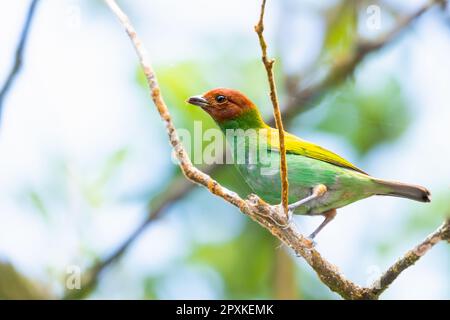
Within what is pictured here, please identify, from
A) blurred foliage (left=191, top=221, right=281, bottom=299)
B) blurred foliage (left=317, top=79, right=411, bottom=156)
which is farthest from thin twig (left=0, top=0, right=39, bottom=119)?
blurred foliage (left=317, top=79, right=411, bottom=156)

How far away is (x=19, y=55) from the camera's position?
485 centimetres

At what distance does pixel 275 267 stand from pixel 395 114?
10.4 ft

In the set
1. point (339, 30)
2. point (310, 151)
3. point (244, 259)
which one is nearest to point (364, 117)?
point (339, 30)

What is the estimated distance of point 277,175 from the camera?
5.39m

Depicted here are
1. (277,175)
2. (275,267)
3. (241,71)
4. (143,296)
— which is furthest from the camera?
(241,71)

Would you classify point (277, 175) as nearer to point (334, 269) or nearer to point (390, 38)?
point (334, 269)

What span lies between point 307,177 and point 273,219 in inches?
45.0

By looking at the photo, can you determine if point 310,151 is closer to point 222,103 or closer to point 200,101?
point 222,103

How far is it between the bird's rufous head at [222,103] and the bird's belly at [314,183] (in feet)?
1.93

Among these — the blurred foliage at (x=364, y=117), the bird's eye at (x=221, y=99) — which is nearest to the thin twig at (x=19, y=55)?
the bird's eye at (x=221, y=99)

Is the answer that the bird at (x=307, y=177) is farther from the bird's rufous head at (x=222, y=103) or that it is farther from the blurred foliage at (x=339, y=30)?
the blurred foliage at (x=339, y=30)

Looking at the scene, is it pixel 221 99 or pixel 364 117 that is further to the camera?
pixel 364 117

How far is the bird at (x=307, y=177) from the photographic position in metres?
5.44

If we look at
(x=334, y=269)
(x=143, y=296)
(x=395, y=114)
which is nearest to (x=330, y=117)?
(x=395, y=114)
